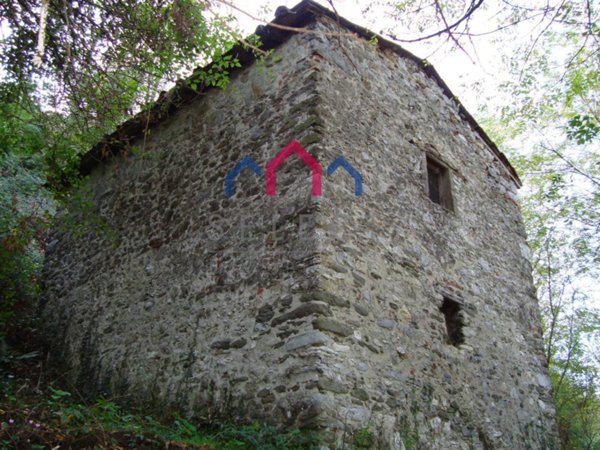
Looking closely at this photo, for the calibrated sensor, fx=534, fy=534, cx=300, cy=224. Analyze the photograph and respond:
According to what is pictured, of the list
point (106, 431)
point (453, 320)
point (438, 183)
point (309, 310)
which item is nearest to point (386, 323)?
point (309, 310)

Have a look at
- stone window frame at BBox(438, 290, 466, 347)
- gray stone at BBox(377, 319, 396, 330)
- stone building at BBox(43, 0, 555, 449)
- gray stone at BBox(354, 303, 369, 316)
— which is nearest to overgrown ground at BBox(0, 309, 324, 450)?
stone building at BBox(43, 0, 555, 449)

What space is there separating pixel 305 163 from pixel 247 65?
2.17 m

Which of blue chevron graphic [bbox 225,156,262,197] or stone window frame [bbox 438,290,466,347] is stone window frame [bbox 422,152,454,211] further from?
blue chevron graphic [bbox 225,156,262,197]

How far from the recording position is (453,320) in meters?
6.48

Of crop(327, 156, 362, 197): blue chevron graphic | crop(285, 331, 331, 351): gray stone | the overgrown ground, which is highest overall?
crop(327, 156, 362, 197): blue chevron graphic

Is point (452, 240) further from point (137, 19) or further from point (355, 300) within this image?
point (137, 19)

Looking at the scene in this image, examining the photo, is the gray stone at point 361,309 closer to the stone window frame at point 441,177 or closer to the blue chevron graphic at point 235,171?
the blue chevron graphic at point 235,171

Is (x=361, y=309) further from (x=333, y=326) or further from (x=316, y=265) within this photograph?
(x=316, y=265)

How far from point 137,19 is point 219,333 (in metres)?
3.35

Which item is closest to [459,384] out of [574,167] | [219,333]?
[219,333]

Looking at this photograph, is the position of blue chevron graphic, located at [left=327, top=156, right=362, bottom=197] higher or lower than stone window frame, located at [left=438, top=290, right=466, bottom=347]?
higher

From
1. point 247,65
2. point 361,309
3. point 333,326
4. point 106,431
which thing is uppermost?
point 247,65

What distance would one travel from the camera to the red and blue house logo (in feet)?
17.7

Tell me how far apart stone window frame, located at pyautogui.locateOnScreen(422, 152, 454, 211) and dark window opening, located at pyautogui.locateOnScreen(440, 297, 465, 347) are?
142cm
